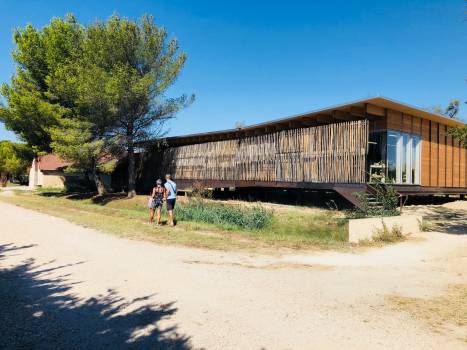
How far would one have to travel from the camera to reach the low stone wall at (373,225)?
10711 millimetres

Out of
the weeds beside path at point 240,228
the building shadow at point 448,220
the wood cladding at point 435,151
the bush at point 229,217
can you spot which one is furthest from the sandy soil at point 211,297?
the wood cladding at point 435,151

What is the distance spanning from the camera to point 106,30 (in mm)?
21375

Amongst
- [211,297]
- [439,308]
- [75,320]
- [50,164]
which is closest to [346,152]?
[439,308]

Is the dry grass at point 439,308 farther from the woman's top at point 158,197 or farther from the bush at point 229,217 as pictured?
the woman's top at point 158,197

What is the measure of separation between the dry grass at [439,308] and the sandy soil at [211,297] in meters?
0.17

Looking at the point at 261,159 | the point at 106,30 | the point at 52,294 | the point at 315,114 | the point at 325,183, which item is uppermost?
the point at 106,30

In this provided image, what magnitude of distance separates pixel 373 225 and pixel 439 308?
20.9ft

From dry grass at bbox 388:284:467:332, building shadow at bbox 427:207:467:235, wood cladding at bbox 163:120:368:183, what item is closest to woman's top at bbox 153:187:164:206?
wood cladding at bbox 163:120:368:183

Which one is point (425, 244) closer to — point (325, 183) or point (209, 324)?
point (325, 183)

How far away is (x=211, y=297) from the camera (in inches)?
204

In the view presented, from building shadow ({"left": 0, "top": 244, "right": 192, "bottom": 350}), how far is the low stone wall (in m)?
7.24

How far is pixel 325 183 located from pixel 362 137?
2510 millimetres

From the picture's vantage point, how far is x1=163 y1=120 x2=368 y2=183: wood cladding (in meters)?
15.4

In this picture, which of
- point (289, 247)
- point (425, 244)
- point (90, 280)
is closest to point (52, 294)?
point (90, 280)
